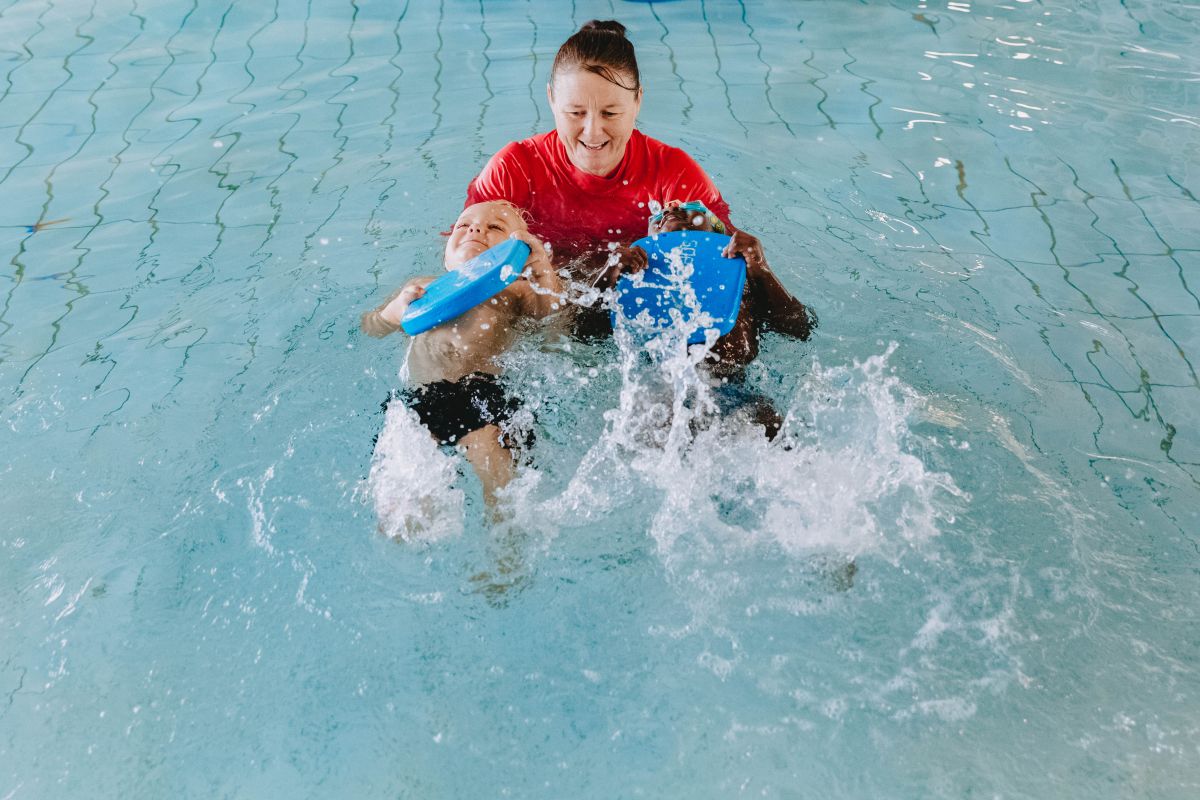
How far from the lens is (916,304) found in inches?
127

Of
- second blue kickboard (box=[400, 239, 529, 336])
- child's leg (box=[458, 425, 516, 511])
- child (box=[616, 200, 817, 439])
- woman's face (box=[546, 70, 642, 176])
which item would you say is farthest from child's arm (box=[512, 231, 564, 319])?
child's leg (box=[458, 425, 516, 511])

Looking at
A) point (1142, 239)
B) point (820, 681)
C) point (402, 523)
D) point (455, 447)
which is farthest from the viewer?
point (1142, 239)

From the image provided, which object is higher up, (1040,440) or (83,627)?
(1040,440)

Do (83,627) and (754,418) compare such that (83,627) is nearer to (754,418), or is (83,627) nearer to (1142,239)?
(754,418)

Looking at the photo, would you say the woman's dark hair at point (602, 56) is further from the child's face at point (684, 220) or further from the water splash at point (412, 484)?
the water splash at point (412, 484)

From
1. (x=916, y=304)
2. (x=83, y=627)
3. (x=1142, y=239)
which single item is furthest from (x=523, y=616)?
(x=1142, y=239)

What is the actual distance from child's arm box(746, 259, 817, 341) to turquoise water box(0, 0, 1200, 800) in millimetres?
123

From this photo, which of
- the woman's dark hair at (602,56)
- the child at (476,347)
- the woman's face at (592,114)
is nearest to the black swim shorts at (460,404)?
the child at (476,347)

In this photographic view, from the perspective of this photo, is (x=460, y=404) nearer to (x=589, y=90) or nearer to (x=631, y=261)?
(x=631, y=261)

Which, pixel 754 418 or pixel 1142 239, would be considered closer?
pixel 754 418

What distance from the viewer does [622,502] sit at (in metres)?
2.42

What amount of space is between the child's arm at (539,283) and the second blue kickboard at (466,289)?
→ 111 millimetres

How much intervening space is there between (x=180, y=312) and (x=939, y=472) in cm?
254

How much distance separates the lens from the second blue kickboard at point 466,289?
2.52m
